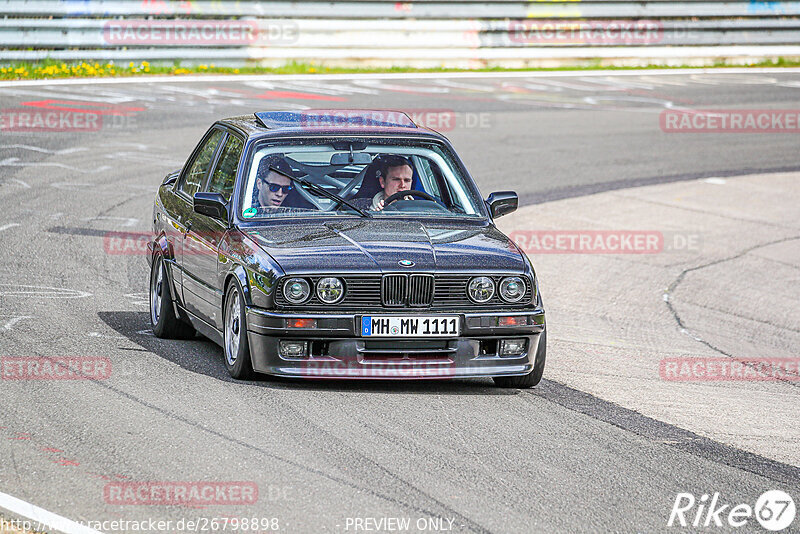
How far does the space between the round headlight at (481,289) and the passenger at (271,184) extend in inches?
61.3

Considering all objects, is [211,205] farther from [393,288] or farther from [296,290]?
[393,288]

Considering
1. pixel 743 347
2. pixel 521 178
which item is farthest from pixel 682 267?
pixel 521 178

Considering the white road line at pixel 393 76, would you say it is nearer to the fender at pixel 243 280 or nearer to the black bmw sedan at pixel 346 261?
the black bmw sedan at pixel 346 261

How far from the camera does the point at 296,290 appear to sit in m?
7.63

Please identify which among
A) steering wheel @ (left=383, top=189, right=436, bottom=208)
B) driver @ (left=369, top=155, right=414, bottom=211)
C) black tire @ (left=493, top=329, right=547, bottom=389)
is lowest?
black tire @ (left=493, top=329, right=547, bottom=389)

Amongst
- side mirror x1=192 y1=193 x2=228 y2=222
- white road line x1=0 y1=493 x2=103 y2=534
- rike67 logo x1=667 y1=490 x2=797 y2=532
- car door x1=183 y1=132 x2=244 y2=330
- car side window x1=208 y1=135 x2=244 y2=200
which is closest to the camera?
white road line x1=0 y1=493 x2=103 y2=534

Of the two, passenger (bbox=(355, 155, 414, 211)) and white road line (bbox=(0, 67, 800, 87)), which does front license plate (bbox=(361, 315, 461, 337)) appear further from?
white road line (bbox=(0, 67, 800, 87))

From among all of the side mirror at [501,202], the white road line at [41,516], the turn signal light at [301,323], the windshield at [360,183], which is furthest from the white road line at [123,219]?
the white road line at [41,516]

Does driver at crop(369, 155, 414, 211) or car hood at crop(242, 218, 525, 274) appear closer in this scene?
car hood at crop(242, 218, 525, 274)

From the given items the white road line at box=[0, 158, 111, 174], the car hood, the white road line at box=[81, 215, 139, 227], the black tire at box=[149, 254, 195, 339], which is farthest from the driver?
the white road line at box=[0, 158, 111, 174]

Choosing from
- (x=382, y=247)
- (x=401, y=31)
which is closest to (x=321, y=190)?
(x=382, y=247)

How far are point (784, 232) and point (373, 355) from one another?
9.59 metres

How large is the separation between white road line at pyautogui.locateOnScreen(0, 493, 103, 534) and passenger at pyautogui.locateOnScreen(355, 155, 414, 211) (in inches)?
151

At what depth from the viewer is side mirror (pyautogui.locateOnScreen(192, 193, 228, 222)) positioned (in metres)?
8.66
